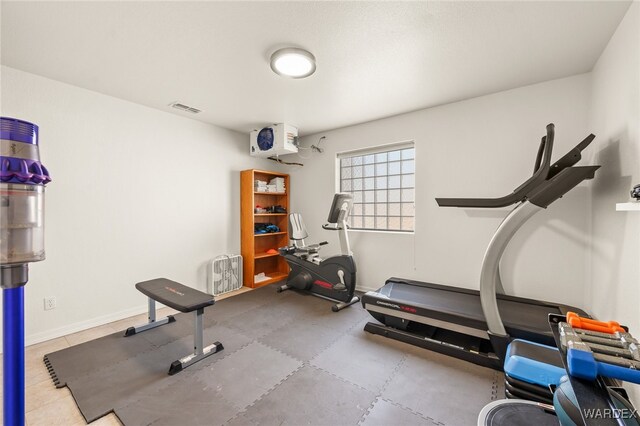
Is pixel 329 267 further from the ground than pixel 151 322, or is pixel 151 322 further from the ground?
pixel 329 267

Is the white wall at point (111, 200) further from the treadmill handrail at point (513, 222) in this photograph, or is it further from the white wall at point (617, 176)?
the white wall at point (617, 176)

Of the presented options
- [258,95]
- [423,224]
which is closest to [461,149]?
[423,224]

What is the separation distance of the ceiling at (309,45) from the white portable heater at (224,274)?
2242 mm

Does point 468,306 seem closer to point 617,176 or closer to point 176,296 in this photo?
point 617,176

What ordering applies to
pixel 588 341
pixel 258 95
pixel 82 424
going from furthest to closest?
pixel 258 95
pixel 82 424
pixel 588 341

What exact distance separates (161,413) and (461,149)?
3.61m

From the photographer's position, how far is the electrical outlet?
A: 252 centimetres

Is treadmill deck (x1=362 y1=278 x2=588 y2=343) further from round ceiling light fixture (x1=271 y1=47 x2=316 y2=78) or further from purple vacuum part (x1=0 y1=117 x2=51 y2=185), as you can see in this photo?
purple vacuum part (x1=0 y1=117 x2=51 y2=185)

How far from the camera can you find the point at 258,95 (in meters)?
2.91

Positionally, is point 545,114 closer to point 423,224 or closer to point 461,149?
point 461,149

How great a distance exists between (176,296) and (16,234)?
1.70 m

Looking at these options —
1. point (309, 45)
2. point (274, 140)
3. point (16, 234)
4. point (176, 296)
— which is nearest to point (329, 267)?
point (176, 296)

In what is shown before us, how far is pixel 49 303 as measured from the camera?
2.53 m

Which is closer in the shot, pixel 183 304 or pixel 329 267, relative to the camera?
pixel 183 304
